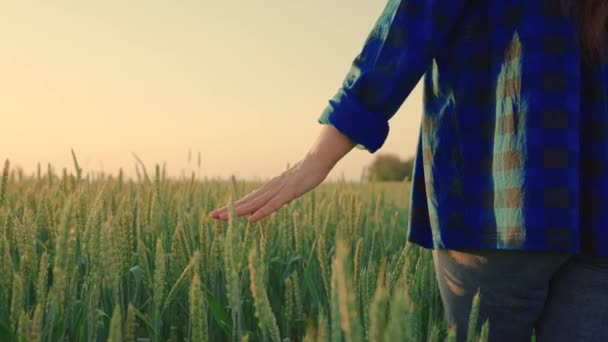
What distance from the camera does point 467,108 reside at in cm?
103

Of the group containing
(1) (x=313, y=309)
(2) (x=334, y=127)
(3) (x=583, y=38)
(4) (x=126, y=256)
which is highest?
(3) (x=583, y=38)

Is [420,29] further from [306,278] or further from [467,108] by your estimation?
[306,278]

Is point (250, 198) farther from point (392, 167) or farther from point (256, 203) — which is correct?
point (392, 167)

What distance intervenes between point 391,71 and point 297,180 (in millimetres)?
207

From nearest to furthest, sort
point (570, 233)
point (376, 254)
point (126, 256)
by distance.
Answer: point (570, 233) → point (126, 256) → point (376, 254)

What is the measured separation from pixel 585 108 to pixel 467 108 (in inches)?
6.6

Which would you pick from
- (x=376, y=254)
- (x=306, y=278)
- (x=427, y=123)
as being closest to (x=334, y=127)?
(x=427, y=123)

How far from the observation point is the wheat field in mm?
659

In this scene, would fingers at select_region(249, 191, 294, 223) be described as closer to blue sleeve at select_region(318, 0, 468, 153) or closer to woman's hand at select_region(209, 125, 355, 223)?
woman's hand at select_region(209, 125, 355, 223)

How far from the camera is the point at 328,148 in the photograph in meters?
1.01

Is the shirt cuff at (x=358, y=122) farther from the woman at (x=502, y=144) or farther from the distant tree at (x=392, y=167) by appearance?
the distant tree at (x=392, y=167)

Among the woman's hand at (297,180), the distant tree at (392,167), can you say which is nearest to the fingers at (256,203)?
the woman's hand at (297,180)

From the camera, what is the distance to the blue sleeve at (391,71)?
1.01 m

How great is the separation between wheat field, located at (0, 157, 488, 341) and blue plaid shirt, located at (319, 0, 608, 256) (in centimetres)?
15
